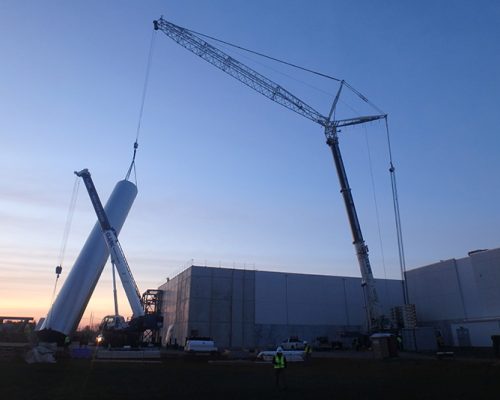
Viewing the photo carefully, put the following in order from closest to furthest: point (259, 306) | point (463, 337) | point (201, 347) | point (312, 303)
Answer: point (201, 347), point (463, 337), point (259, 306), point (312, 303)

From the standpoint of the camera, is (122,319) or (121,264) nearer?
(121,264)

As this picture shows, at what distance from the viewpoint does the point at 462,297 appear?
47.8 meters

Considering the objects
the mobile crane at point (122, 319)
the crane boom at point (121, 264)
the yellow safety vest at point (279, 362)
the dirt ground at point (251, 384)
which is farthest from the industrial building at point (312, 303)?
the yellow safety vest at point (279, 362)

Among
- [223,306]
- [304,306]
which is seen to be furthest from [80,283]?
[304,306]

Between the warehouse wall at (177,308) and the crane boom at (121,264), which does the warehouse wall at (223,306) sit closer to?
the warehouse wall at (177,308)

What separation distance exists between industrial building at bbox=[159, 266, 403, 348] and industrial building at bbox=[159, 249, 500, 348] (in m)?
0.12

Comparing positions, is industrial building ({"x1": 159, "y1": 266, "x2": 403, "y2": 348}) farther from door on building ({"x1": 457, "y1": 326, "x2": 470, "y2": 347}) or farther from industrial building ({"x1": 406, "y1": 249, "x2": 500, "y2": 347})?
door on building ({"x1": 457, "y1": 326, "x2": 470, "y2": 347})

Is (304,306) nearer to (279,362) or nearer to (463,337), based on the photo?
(463,337)

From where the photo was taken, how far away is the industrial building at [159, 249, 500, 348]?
149 ft

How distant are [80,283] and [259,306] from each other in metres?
23.1

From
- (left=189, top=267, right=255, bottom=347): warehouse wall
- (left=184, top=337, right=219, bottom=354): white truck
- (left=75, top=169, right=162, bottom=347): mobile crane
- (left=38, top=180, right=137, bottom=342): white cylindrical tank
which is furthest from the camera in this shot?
(left=189, top=267, right=255, bottom=347): warehouse wall

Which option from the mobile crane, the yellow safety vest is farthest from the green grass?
the mobile crane

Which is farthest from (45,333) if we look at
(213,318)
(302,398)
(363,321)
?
(363,321)

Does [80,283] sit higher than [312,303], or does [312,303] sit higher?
[312,303]
